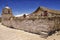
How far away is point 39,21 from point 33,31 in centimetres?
150

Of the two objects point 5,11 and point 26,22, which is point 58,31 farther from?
point 5,11

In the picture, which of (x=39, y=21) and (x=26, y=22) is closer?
(x=39, y=21)

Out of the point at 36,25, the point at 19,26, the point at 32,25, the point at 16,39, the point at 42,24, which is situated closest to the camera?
the point at 16,39

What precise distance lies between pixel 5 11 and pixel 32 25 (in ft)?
49.5

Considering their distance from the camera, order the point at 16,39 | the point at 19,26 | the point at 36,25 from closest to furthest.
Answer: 1. the point at 16,39
2. the point at 36,25
3. the point at 19,26

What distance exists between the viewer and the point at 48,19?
10016 millimetres

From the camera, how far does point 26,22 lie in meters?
13.4

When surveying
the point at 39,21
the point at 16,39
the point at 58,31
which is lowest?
the point at 16,39

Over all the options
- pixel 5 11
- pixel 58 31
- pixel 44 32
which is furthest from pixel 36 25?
pixel 5 11

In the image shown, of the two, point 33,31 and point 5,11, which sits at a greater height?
point 5,11

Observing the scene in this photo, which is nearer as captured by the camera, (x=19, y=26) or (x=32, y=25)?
(x=32, y=25)

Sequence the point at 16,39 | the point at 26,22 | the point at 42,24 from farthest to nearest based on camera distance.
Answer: the point at 26,22
the point at 42,24
the point at 16,39

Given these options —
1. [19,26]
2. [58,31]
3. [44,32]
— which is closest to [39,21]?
[44,32]

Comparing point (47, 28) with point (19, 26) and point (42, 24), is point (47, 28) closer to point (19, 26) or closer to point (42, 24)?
point (42, 24)
